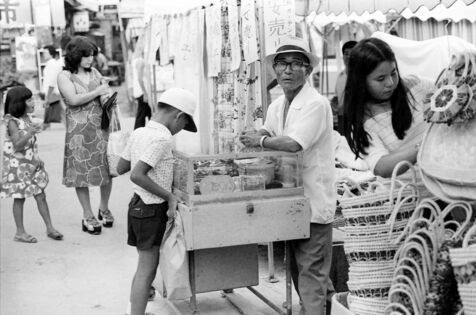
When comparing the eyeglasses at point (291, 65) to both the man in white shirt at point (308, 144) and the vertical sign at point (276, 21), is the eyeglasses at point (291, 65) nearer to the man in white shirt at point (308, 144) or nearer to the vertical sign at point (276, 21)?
the man in white shirt at point (308, 144)

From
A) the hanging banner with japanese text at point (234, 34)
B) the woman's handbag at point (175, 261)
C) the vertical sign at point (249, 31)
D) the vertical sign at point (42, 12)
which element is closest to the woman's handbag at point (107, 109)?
the hanging banner with japanese text at point (234, 34)

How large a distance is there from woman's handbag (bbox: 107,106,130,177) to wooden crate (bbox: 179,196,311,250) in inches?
104

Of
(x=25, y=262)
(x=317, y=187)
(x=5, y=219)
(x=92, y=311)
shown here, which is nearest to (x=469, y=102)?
(x=317, y=187)

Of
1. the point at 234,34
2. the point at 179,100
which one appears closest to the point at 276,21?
the point at 234,34

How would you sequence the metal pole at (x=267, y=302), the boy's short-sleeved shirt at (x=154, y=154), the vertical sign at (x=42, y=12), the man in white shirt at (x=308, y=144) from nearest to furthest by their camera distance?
the man in white shirt at (x=308, y=144)
the boy's short-sleeved shirt at (x=154, y=154)
the metal pole at (x=267, y=302)
the vertical sign at (x=42, y=12)

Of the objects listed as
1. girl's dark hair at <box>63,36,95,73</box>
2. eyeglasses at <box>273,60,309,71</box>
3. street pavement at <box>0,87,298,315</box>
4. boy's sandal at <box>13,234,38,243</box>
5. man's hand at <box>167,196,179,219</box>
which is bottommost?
street pavement at <box>0,87,298,315</box>

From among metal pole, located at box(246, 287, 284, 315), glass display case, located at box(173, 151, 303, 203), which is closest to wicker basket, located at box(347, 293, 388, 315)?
glass display case, located at box(173, 151, 303, 203)

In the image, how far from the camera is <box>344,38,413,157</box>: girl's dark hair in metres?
3.20

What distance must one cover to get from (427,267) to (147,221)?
2116 millimetres

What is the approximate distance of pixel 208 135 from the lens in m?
6.84

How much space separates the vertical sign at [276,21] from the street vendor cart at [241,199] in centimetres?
126

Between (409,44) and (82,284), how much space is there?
407 cm

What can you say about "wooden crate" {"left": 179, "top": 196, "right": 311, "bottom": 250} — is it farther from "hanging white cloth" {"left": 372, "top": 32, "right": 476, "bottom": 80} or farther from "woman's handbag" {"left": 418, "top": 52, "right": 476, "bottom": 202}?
"hanging white cloth" {"left": 372, "top": 32, "right": 476, "bottom": 80}

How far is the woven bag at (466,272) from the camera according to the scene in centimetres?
237
